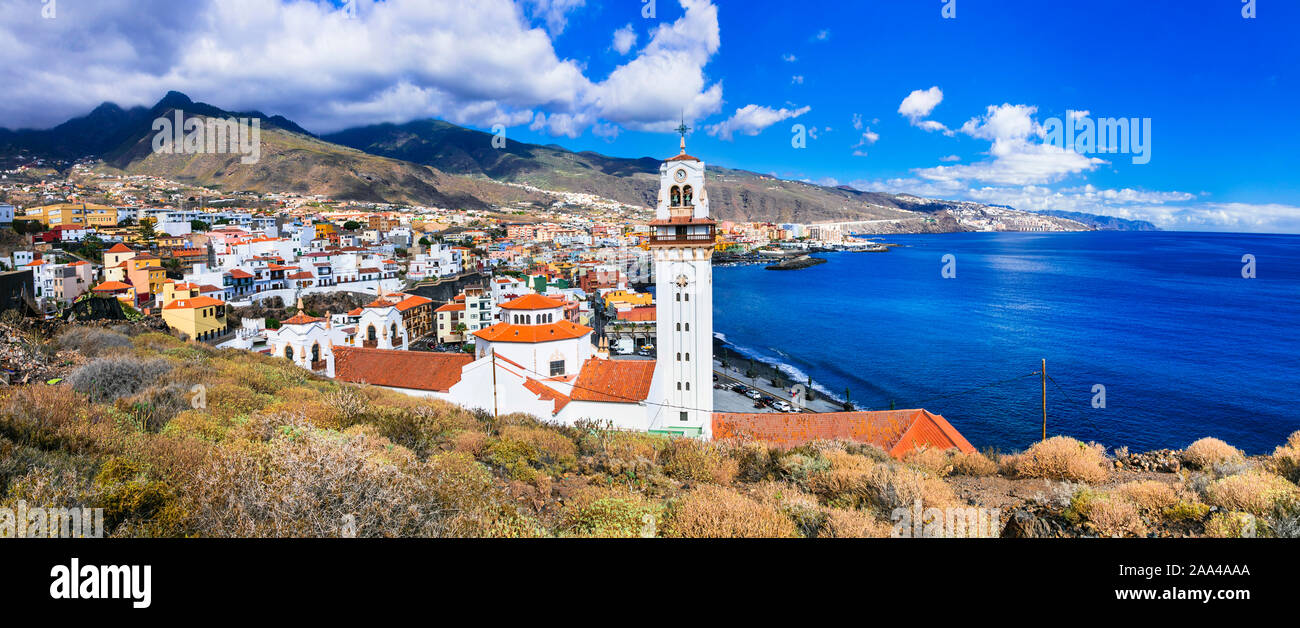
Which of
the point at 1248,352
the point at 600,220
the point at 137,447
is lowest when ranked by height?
the point at 1248,352

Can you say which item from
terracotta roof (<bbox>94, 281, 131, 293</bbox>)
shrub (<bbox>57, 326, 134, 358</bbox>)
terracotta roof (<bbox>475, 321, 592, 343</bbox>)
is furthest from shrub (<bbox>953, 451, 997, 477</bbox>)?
terracotta roof (<bbox>94, 281, 131, 293</bbox>)

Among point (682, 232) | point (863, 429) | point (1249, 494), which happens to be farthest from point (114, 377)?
point (863, 429)

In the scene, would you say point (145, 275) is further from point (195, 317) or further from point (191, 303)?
point (195, 317)

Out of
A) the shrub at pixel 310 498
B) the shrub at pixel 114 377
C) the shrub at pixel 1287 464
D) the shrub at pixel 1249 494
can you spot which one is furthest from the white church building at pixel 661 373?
the shrub at pixel 310 498

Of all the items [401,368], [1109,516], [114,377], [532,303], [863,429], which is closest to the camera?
[1109,516]

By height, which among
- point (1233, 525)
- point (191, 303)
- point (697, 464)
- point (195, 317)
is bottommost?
point (697, 464)
